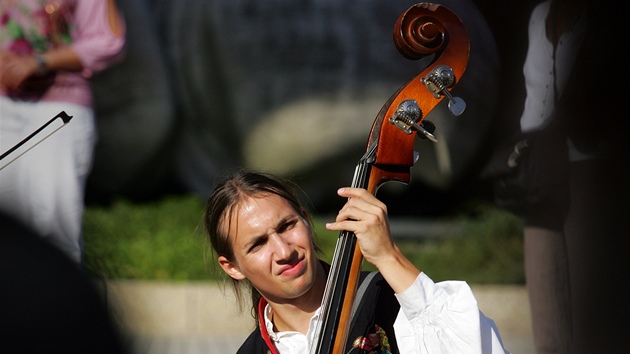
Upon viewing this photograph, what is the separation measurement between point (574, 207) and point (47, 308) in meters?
2.43

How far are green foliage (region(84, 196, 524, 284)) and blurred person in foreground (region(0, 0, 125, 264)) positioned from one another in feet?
Result: 3.13

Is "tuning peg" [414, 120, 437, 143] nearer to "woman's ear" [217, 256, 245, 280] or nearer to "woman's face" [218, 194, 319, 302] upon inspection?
"woman's face" [218, 194, 319, 302]

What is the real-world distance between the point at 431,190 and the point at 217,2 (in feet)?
4.96

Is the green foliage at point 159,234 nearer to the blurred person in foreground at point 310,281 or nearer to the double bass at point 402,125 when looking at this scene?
the blurred person in foreground at point 310,281

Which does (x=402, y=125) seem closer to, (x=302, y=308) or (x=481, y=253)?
(x=302, y=308)

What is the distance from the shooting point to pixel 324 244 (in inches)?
193

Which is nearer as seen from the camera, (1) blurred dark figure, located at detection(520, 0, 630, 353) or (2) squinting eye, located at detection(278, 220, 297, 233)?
(2) squinting eye, located at detection(278, 220, 297, 233)

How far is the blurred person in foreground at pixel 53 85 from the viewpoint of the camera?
3643 mm

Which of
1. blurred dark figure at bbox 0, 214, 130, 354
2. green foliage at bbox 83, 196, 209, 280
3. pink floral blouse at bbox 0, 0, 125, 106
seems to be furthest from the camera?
green foliage at bbox 83, 196, 209, 280

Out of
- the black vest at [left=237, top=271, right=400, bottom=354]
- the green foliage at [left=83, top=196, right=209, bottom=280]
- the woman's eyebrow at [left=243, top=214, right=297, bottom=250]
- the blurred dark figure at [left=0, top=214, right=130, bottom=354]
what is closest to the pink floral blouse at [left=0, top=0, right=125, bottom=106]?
the green foliage at [left=83, top=196, right=209, bottom=280]

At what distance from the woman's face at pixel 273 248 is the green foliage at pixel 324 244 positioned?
2858mm

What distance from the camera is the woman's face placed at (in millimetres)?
1788

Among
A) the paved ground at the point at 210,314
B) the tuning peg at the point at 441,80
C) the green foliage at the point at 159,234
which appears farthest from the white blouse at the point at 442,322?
the green foliage at the point at 159,234

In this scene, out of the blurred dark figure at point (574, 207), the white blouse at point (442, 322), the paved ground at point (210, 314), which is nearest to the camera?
the white blouse at point (442, 322)
